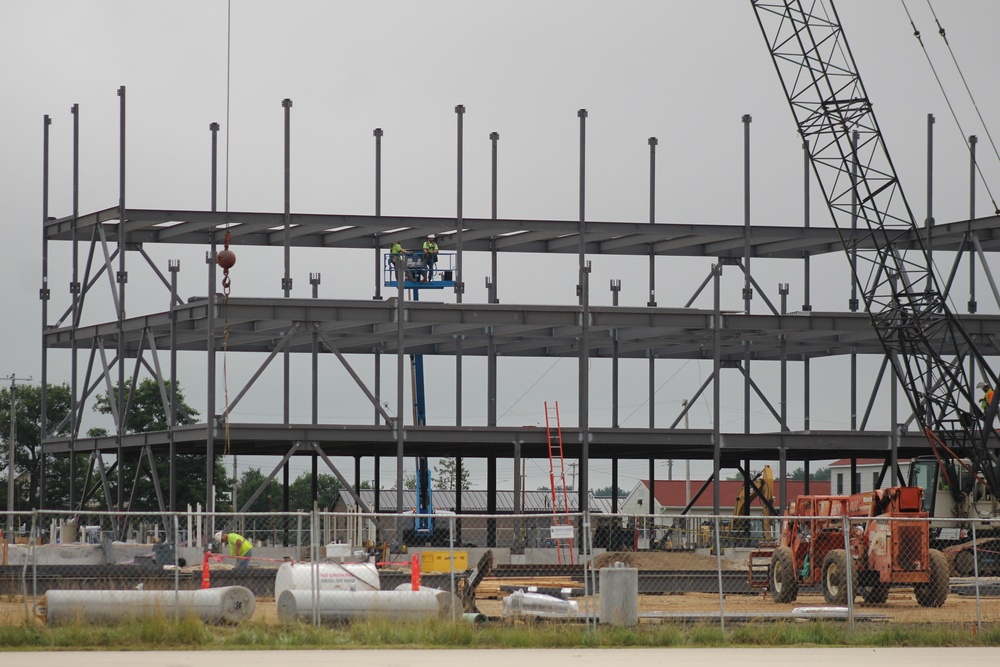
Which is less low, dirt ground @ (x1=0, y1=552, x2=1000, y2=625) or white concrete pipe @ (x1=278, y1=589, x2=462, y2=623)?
white concrete pipe @ (x1=278, y1=589, x2=462, y2=623)

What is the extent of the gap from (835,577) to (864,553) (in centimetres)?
113

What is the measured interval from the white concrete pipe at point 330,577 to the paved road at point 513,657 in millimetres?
3705

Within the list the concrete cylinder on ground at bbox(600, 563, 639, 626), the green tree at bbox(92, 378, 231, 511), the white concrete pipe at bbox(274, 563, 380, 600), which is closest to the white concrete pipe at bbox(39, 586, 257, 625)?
the white concrete pipe at bbox(274, 563, 380, 600)

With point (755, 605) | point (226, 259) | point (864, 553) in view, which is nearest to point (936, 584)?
point (864, 553)

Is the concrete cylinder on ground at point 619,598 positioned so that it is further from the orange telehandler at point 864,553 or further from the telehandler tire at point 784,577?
the telehandler tire at point 784,577

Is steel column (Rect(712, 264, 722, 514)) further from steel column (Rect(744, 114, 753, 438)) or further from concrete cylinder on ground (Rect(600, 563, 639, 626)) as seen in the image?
concrete cylinder on ground (Rect(600, 563, 639, 626))

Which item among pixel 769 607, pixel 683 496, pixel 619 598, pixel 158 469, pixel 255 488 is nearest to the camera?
pixel 619 598

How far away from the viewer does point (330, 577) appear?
68.5 feet

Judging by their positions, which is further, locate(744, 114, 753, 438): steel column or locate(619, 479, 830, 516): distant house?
locate(619, 479, 830, 516): distant house

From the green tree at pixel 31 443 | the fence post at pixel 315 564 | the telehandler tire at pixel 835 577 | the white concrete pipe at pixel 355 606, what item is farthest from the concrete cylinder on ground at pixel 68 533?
the green tree at pixel 31 443

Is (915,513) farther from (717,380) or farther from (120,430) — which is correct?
(120,430)

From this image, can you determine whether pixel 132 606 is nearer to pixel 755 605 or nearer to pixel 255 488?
pixel 755 605

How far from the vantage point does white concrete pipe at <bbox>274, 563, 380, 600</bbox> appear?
20312 millimetres

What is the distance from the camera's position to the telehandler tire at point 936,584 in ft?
82.0
